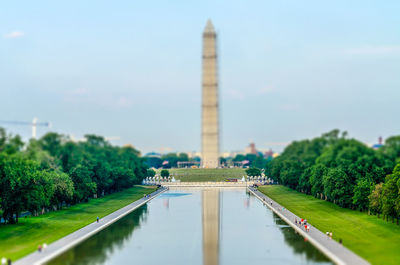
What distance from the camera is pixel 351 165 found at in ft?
211

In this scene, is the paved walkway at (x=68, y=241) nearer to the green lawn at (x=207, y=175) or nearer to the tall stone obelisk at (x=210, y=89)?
the green lawn at (x=207, y=175)

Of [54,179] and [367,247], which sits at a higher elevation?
[54,179]

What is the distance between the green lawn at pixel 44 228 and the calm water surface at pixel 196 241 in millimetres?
3050

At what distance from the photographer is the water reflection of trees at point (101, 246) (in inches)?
1267

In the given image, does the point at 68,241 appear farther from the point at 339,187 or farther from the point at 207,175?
the point at 207,175

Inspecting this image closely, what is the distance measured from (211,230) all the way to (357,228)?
41.2ft

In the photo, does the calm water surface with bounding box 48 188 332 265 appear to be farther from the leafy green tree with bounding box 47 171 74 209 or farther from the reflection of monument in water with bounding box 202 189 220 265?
the leafy green tree with bounding box 47 171 74 209

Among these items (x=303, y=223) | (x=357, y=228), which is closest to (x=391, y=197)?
(x=357, y=228)

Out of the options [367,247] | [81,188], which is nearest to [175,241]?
[367,247]

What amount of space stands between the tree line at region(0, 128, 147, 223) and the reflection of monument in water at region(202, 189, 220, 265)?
15.3 metres

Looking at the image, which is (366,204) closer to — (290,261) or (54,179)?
(290,261)

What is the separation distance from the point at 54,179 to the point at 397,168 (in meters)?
34.8

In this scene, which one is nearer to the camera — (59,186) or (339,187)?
(59,186)

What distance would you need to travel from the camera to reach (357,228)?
45062 millimetres
